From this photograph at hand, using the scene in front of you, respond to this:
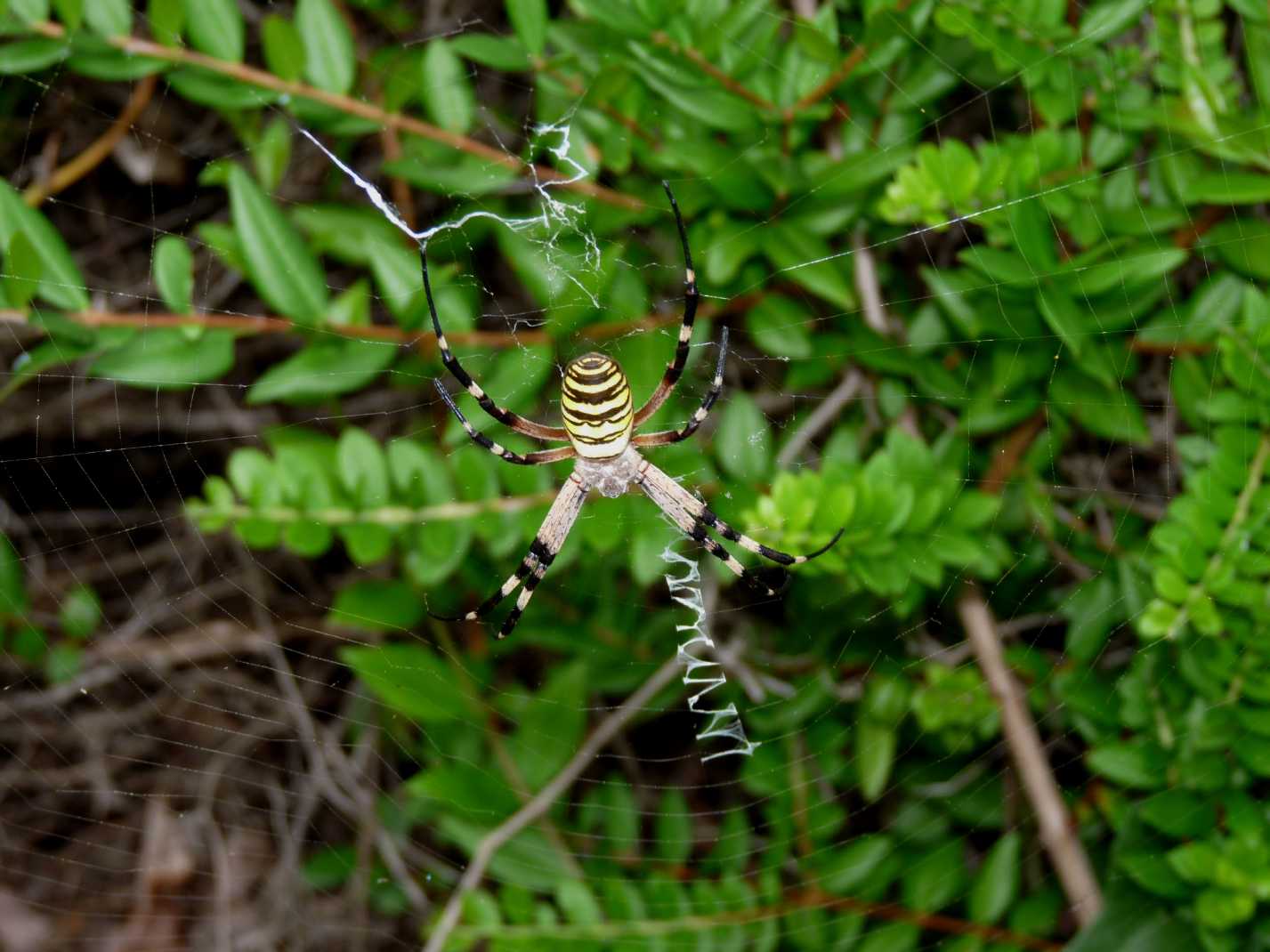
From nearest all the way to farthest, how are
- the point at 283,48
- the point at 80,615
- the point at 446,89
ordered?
the point at 283,48
the point at 446,89
the point at 80,615

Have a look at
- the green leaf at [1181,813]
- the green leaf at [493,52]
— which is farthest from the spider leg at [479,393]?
the green leaf at [1181,813]

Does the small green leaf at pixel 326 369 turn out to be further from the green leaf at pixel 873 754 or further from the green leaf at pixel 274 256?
the green leaf at pixel 873 754

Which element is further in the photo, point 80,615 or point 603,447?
point 80,615

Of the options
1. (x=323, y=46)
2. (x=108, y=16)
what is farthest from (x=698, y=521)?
(x=108, y=16)

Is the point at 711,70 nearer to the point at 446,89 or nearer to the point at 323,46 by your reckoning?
the point at 446,89

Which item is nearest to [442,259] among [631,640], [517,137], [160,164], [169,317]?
[517,137]

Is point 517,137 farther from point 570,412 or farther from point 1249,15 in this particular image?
A: point 1249,15
